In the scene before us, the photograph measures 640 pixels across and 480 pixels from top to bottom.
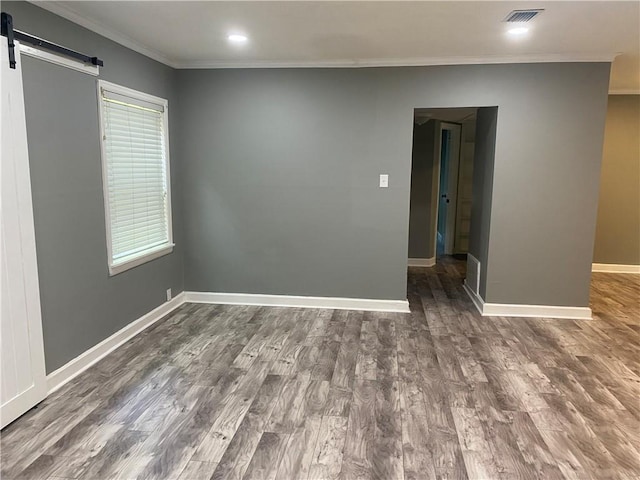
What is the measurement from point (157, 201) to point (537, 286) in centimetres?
371

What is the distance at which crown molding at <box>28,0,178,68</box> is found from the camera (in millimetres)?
2662

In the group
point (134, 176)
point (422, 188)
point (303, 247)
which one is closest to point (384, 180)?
point (303, 247)

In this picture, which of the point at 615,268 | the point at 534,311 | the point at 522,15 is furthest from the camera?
the point at 615,268

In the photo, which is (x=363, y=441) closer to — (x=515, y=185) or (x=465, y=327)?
(x=465, y=327)

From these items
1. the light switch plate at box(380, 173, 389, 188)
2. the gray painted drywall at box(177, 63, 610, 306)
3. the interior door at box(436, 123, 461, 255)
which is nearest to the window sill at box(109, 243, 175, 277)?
the gray painted drywall at box(177, 63, 610, 306)

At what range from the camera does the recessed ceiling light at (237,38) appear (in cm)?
334

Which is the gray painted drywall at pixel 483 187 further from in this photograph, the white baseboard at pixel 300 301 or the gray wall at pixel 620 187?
the gray wall at pixel 620 187

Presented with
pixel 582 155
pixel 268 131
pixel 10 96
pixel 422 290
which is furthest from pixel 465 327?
pixel 10 96

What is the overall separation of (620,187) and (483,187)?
2.71 meters

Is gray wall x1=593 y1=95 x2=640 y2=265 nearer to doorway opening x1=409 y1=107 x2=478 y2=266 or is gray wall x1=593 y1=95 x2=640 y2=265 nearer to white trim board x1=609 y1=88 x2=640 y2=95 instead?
white trim board x1=609 y1=88 x2=640 y2=95

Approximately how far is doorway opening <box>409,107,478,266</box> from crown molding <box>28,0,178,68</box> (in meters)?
3.31

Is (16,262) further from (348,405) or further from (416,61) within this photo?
(416,61)

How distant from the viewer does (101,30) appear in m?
3.13

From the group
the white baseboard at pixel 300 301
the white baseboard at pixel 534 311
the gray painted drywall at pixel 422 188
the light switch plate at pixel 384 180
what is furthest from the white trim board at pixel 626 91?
the white baseboard at pixel 300 301
